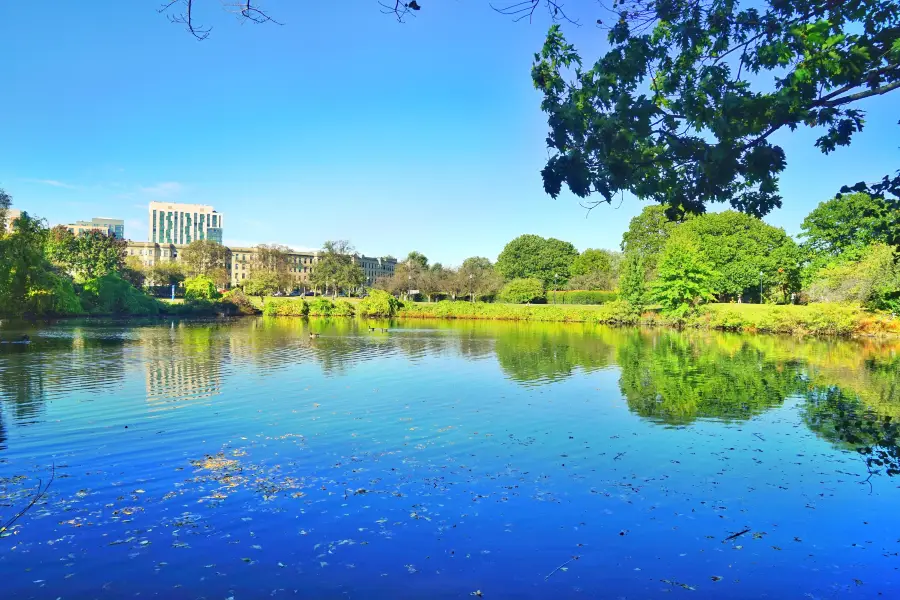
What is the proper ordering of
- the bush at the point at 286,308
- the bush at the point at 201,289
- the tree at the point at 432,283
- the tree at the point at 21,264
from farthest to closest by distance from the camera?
the tree at the point at 432,283, the bush at the point at 201,289, the bush at the point at 286,308, the tree at the point at 21,264

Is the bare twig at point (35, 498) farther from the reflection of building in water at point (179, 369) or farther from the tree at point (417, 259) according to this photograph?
the tree at point (417, 259)

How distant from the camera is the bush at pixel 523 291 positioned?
93.7 metres

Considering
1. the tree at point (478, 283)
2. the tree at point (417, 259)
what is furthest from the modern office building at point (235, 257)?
the tree at point (478, 283)

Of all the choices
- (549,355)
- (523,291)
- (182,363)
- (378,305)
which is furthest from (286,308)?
(182,363)

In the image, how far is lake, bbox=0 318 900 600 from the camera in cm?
762

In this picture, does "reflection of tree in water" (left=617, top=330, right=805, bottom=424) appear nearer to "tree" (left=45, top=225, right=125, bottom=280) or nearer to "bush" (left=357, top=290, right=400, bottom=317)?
"bush" (left=357, top=290, right=400, bottom=317)

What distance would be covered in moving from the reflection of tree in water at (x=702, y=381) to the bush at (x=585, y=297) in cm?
4352

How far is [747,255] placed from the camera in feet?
236

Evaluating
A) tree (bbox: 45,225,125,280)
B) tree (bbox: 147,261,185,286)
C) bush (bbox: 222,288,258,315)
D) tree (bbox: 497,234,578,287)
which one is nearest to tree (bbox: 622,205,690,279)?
tree (bbox: 497,234,578,287)

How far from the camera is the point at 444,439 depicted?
14883 millimetres

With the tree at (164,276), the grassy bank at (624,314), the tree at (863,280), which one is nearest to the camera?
the tree at (863,280)

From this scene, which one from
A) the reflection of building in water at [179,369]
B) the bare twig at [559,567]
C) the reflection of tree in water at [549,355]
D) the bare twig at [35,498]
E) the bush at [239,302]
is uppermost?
the bush at [239,302]

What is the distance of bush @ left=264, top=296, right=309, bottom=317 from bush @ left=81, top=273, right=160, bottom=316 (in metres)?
16.1

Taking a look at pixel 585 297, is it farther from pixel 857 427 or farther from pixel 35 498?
pixel 35 498
